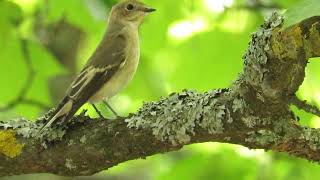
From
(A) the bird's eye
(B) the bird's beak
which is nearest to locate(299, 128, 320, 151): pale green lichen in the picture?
(B) the bird's beak

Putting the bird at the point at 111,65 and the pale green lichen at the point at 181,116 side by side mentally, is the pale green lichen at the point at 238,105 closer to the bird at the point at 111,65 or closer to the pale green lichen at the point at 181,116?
the pale green lichen at the point at 181,116

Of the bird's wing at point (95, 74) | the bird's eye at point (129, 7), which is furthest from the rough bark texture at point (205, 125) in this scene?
the bird's eye at point (129, 7)

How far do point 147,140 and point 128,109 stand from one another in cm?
452

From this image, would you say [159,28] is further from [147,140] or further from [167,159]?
[167,159]

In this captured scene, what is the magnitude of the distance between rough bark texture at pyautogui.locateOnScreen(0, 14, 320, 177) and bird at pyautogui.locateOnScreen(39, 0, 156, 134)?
169mm

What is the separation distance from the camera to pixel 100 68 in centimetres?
436

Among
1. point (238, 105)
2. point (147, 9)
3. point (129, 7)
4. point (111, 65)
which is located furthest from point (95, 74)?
point (238, 105)

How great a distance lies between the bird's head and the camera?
16.9 feet

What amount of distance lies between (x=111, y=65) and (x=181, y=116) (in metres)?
1.47

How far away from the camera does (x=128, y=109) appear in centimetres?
766

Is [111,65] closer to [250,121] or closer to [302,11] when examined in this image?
[250,121]

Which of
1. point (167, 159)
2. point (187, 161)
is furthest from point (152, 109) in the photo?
point (167, 159)

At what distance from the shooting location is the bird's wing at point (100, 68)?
159 inches

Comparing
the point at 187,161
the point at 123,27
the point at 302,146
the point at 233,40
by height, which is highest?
the point at 123,27
